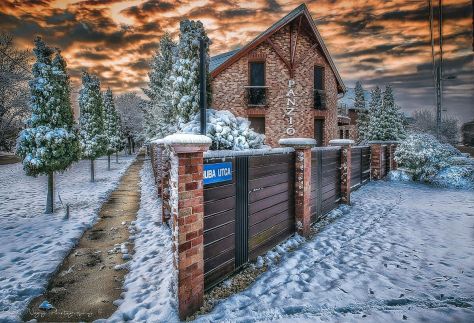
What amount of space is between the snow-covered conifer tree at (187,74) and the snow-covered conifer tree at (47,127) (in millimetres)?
4127

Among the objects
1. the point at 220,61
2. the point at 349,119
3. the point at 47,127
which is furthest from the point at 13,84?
the point at 349,119

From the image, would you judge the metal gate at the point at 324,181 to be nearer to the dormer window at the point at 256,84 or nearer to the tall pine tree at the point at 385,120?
the dormer window at the point at 256,84

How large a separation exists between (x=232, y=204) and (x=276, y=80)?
12.0 meters

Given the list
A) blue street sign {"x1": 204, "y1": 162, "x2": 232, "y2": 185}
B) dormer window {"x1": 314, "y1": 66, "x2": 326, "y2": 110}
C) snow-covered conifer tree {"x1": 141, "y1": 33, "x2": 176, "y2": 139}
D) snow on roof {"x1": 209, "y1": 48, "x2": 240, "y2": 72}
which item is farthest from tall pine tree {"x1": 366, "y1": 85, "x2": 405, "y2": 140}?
blue street sign {"x1": 204, "y1": 162, "x2": 232, "y2": 185}

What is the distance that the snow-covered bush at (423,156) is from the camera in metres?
12.7

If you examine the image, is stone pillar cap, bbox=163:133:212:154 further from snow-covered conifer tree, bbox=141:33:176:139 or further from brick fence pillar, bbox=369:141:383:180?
snow-covered conifer tree, bbox=141:33:176:139

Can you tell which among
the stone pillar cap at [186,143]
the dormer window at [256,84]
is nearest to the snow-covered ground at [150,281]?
the stone pillar cap at [186,143]

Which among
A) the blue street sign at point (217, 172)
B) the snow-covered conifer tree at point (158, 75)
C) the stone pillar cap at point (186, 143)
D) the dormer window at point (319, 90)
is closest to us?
the stone pillar cap at point (186, 143)

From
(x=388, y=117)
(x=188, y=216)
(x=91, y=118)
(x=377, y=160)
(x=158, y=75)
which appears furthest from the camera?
(x=388, y=117)

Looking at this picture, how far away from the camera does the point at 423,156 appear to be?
12.8 metres

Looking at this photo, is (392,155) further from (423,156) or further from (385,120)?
(385,120)

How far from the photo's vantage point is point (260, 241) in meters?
4.86

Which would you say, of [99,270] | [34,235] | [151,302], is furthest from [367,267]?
[34,235]

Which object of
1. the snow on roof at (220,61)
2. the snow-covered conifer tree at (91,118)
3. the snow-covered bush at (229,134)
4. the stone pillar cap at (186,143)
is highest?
the snow on roof at (220,61)
